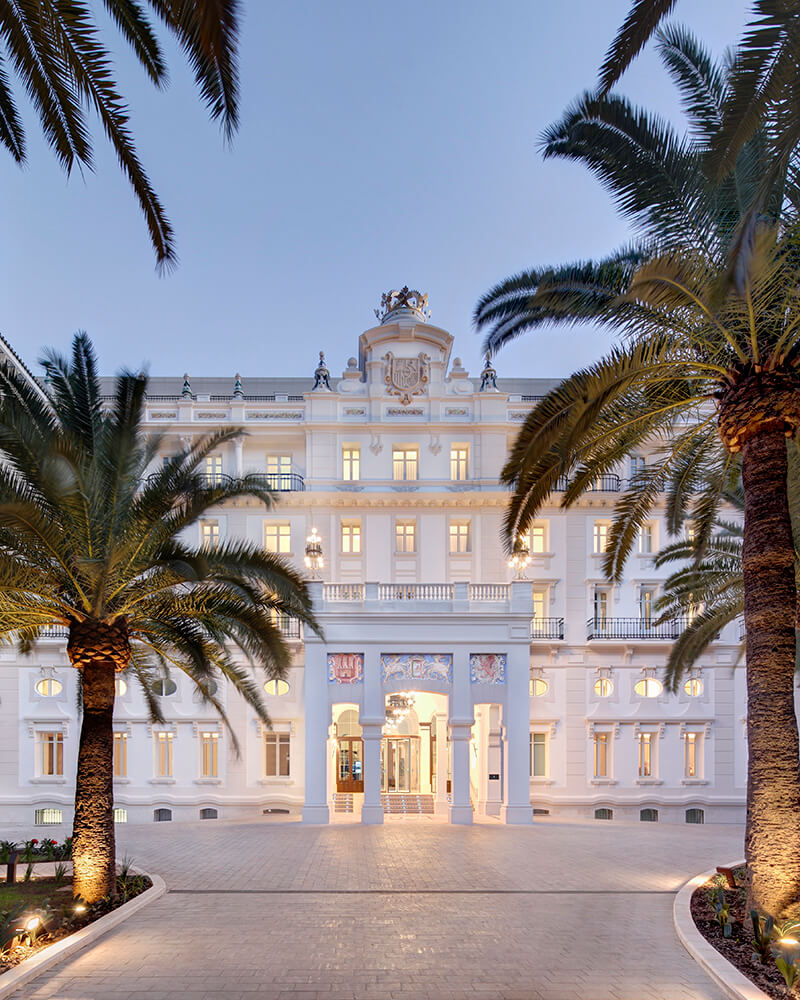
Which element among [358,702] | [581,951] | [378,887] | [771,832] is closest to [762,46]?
[771,832]

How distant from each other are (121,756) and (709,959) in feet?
76.3

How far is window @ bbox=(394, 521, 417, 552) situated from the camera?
96.2ft

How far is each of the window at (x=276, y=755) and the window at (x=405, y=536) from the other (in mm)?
7793

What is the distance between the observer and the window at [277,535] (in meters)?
29.3

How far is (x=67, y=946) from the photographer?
9641mm

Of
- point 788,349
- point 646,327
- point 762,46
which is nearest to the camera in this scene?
point 762,46

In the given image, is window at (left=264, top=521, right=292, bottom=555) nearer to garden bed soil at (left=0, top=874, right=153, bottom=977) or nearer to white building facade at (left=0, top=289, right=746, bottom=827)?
white building facade at (left=0, top=289, right=746, bottom=827)

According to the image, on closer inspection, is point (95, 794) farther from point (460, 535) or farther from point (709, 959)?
point (460, 535)

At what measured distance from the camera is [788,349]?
33.2 ft

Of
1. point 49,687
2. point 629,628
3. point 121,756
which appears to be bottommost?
point 121,756

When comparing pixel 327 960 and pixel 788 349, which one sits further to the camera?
pixel 788 349

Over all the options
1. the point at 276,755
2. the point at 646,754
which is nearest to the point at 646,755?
the point at 646,754

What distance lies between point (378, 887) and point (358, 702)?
10514 mm

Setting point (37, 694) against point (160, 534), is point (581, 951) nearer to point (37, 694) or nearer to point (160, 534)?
point (160, 534)
